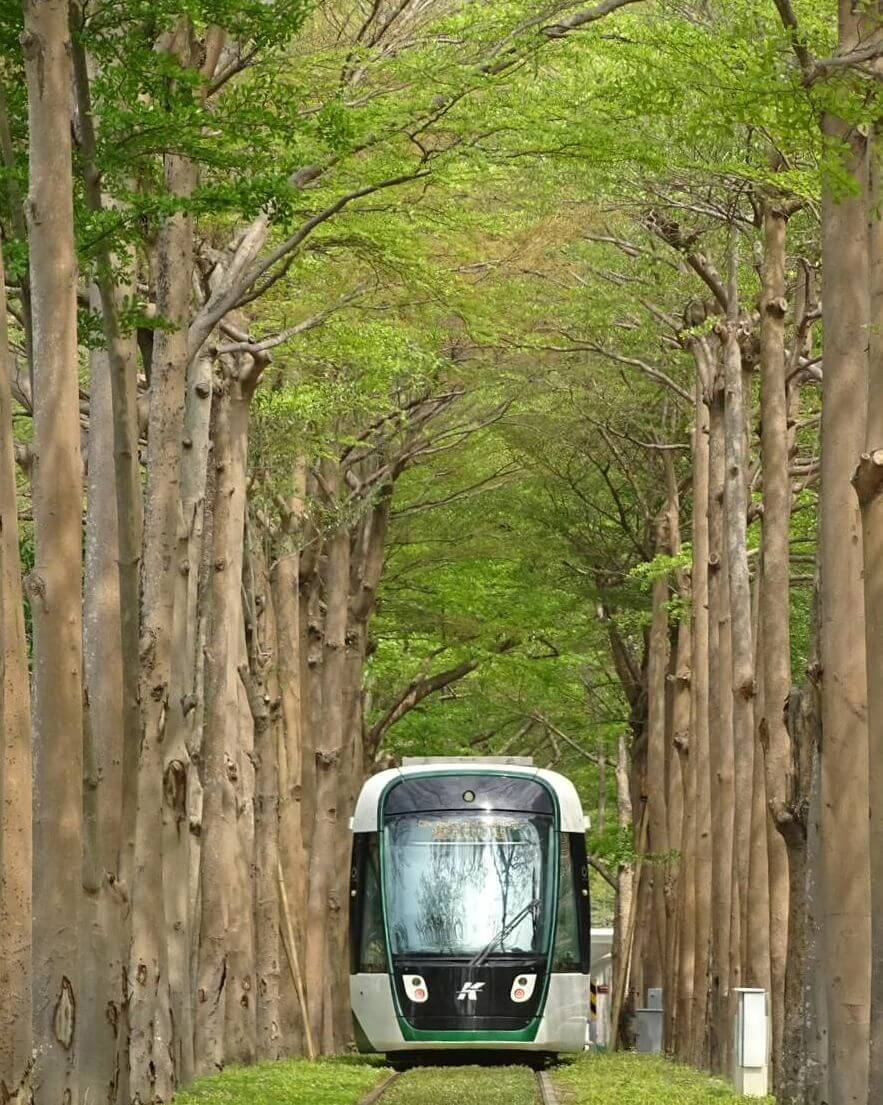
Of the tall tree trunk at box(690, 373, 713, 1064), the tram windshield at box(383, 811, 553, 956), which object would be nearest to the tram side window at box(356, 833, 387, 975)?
the tram windshield at box(383, 811, 553, 956)

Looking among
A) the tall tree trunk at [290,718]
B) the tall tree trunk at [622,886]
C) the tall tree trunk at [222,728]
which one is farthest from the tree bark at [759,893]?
the tall tree trunk at [622,886]

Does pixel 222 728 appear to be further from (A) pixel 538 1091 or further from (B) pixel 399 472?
(B) pixel 399 472

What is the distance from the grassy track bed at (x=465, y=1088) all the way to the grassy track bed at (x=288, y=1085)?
366mm

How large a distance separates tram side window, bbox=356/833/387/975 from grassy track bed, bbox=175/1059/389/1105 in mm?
1161

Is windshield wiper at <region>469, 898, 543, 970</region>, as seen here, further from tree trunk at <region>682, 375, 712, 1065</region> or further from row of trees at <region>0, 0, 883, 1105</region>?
tree trunk at <region>682, 375, 712, 1065</region>

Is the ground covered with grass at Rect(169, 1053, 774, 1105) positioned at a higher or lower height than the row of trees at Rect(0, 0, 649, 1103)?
lower

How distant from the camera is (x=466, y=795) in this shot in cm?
1959

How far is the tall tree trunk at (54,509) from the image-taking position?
34.5 feet

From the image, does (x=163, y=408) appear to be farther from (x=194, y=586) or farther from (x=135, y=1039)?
(x=135, y=1039)

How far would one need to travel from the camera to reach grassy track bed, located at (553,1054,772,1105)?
15734mm

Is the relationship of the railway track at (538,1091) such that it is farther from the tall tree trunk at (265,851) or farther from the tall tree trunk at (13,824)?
the tall tree trunk at (13,824)

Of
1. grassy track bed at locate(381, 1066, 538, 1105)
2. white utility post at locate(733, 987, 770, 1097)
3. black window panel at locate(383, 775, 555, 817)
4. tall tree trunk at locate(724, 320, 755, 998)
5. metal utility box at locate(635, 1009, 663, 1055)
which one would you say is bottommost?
metal utility box at locate(635, 1009, 663, 1055)

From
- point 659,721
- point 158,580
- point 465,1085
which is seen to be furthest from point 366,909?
point 659,721

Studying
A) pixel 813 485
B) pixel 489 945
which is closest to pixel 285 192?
pixel 489 945
